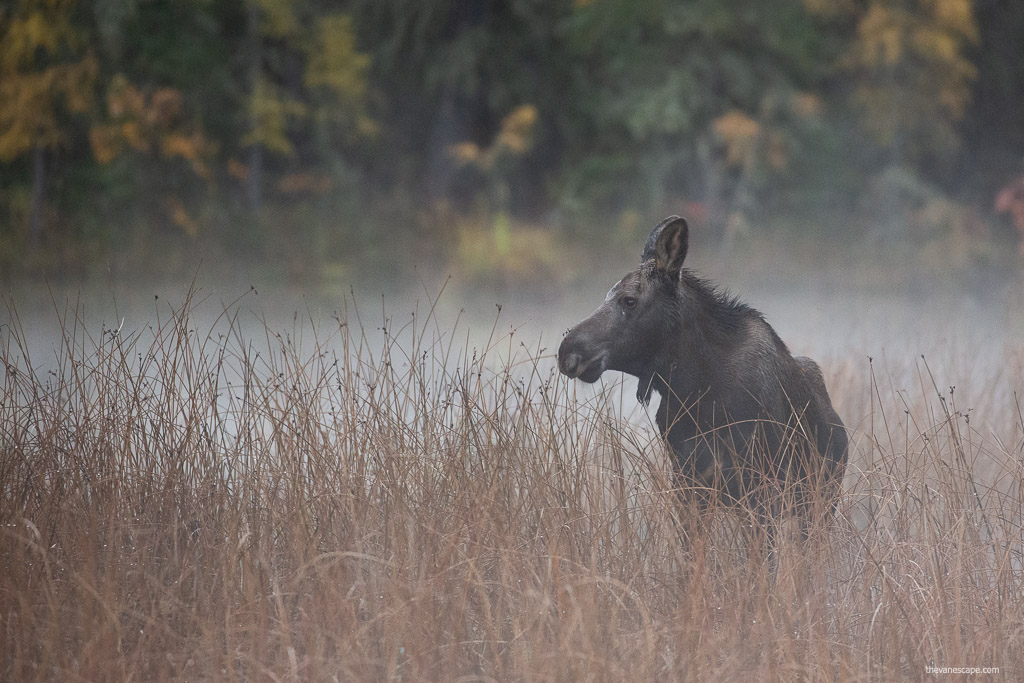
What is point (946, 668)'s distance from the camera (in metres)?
3.20

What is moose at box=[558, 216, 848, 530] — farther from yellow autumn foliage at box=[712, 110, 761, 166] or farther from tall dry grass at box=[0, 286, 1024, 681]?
yellow autumn foliage at box=[712, 110, 761, 166]

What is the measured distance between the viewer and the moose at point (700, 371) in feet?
12.0

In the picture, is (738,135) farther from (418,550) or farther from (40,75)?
(418,550)

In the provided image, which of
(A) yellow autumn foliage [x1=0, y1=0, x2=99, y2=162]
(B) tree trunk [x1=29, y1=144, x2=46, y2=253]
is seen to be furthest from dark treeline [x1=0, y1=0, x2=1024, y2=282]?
(B) tree trunk [x1=29, y1=144, x2=46, y2=253]

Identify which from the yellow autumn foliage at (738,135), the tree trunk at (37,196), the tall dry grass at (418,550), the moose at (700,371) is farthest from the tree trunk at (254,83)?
the moose at (700,371)

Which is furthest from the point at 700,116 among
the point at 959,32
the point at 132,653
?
the point at 132,653

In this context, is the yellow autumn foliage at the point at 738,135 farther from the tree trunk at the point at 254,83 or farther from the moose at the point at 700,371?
the moose at the point at 700,371

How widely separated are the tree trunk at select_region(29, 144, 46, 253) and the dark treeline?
0.58m

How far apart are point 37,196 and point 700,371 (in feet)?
26.8

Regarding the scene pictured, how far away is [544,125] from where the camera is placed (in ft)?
38.1

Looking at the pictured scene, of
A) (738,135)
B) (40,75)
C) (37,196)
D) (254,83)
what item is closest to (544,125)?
(738,135)

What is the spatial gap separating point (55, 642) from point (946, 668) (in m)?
3.02

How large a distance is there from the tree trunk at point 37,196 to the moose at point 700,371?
7462mm

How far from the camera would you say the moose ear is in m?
3.59
